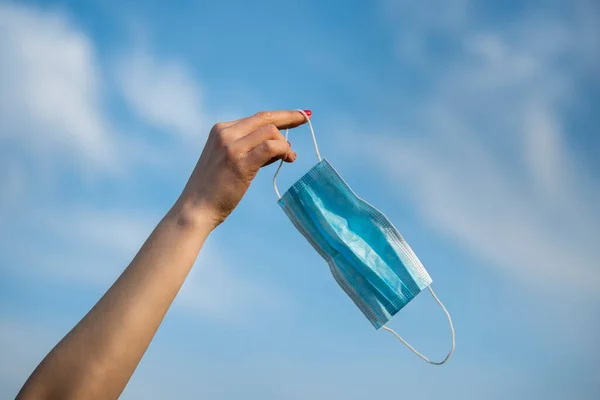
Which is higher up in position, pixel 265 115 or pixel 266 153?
pixel 265 115

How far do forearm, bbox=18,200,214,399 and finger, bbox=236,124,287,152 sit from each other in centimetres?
46

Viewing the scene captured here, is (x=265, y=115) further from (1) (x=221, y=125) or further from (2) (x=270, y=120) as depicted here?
(1) (x=221, y=125)

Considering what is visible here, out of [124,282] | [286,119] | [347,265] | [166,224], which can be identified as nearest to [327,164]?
[347,265]

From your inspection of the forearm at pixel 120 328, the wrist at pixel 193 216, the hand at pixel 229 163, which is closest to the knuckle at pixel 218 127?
the hand at pixel 229 163

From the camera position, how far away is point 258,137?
2.38m

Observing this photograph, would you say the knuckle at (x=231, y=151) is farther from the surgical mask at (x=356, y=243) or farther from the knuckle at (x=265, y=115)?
the surgical mask at (x=356, y=243)

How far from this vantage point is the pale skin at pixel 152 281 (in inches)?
69.6

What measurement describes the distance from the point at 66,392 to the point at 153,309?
358 mm

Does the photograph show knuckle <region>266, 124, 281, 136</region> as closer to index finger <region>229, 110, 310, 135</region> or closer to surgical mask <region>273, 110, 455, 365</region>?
index finger <region>229, 110, 310, 135</region>

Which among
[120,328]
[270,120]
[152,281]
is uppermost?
[270,120]

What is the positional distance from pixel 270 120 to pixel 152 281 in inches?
38.7

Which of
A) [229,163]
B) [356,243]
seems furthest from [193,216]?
[356,243]

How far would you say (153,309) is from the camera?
1890mm

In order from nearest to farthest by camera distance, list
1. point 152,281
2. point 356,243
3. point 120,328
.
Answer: point 120,328
point 152,281
point 356,243
